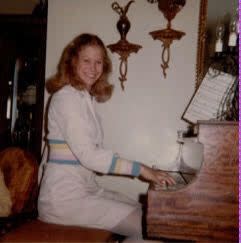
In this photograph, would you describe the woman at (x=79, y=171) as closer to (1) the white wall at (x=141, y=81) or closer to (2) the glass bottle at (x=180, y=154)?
(2) the glass bottle at (x=180, y=154)

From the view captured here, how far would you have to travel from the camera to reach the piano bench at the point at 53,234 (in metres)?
1.71

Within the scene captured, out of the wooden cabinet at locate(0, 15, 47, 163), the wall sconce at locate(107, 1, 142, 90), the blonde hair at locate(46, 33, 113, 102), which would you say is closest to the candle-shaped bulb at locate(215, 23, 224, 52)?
the wall sconce at locate(107, 1, 142, 90)

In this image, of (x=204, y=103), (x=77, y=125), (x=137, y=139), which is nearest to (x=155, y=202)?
(x=77, y=125)

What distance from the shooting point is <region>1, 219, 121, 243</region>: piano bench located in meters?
1.71

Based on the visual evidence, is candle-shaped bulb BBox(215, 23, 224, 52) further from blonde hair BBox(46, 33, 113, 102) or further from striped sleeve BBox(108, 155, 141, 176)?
striped sleeve BBox(108, 155, 141, 176)

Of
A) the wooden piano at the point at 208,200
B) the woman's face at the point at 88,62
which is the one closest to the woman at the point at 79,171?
the woman's face at the point at 88,62

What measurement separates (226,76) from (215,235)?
0.94 metres

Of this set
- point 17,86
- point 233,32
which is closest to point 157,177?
point 233,32

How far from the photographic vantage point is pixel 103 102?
2695mm

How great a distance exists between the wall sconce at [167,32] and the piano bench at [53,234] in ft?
4.39

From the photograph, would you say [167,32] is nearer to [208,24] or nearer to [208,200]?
[208,24]

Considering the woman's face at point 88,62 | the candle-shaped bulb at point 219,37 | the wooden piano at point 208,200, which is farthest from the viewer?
the candle-shaped bulb at point 219,37

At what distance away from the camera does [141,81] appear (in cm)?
267

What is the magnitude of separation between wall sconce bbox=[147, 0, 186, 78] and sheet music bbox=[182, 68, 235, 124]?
500 mm
